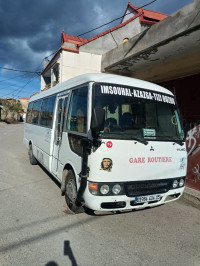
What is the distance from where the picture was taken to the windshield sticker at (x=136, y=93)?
3484mm

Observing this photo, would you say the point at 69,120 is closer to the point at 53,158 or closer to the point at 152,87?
the point at 53,158

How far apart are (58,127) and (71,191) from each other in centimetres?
157

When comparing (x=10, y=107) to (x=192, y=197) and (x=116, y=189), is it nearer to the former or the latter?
(x=192, y=197)

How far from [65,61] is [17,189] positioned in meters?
8.43

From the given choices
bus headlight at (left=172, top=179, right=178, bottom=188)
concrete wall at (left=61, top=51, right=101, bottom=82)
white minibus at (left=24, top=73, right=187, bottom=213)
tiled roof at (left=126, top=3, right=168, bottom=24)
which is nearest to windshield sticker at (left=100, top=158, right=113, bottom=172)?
white minibus at (left=24, top=73, right=187, bottom=213)

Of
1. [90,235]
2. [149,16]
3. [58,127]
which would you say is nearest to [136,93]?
[58,127]

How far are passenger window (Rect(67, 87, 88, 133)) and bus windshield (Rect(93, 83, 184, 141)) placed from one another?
31 centimetres

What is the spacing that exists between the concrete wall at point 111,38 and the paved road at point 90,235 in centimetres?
955

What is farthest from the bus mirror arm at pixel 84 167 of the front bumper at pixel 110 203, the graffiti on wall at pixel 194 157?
the graffiti on wall at pixel 194 157

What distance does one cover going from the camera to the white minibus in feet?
10.4

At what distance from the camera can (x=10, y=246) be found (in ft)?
9.91

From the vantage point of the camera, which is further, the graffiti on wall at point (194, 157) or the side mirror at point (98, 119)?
the graffiti on wall at point (194, 157)

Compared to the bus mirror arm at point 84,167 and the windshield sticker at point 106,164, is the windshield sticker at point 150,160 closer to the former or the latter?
the windshield sticker at point 106,164

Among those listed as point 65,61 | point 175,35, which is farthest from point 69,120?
point 65,61
